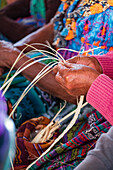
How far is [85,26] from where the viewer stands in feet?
4.11

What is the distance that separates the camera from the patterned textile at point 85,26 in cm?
115

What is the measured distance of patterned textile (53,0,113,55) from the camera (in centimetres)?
115

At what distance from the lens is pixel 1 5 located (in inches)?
116

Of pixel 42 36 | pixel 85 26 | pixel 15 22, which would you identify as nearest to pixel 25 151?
pixel 85 26

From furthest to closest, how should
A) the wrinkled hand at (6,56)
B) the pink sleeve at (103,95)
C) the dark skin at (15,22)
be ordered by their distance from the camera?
the dark skin at (15,22) < the wrinkled hand at (6,56) < the pink sleeve at (103,95)

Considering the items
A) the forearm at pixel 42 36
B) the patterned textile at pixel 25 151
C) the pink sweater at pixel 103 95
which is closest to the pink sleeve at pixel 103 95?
the pink sweater at pixel 103 95

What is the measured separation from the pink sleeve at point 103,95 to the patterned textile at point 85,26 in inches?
12.2

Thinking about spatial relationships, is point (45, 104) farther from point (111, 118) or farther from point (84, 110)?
point (111, 118)

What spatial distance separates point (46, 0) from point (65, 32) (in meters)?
0.94

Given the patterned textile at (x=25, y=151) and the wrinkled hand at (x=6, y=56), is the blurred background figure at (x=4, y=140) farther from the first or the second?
the wrinkled hand at (x=6, y=56)

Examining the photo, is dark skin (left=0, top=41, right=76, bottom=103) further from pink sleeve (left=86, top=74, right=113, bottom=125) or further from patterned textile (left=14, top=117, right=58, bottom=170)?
pink sleeve (left=86, top=74, right=113, bottom=125)

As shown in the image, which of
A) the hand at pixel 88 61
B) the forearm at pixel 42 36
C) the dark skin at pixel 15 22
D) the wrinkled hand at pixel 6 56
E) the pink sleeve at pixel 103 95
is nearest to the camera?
the pink sleeve at pixel 103 95

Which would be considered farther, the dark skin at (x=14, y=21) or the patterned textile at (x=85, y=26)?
the dark skin at (x=14, y=21)

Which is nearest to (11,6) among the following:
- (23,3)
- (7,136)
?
(23,3)
